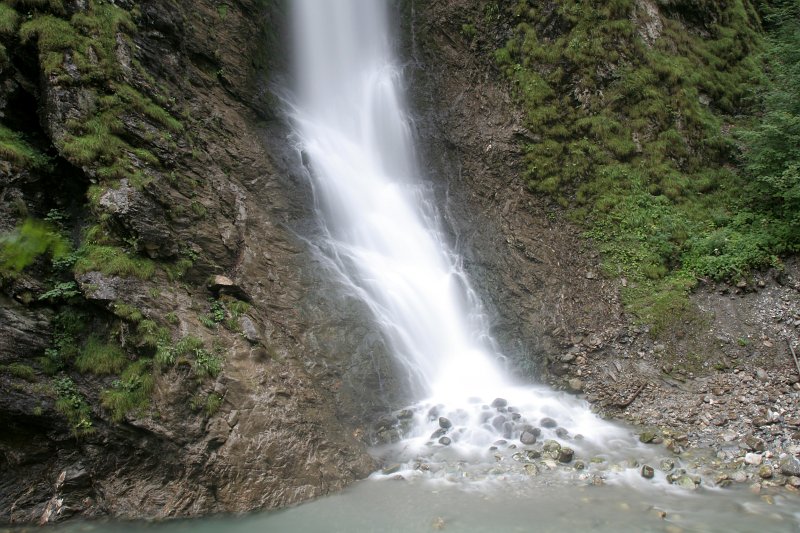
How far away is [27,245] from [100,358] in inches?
80.7

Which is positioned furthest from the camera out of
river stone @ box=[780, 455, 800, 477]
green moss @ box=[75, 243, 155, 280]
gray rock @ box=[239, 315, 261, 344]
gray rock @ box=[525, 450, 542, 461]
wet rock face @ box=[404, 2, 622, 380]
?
wet rock face @ box=[404, 2, 622, 380]

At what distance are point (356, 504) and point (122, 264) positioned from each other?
513cm

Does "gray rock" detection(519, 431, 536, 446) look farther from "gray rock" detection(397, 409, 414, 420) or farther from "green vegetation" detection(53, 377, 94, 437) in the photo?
"green vegetation" detection(53, 377, 94, 437)

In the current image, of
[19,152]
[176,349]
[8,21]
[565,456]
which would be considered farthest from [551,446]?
[8,21]

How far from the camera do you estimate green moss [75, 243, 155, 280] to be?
7031 mm

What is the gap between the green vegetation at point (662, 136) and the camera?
9.99 metres

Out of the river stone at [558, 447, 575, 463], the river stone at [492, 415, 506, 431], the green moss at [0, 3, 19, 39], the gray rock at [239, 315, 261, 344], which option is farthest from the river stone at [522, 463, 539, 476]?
the green moss at [0, 3, 19, 39]

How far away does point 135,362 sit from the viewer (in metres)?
6.87

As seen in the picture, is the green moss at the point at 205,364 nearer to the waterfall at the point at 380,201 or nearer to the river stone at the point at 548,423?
the waterfall at the point at 380,201

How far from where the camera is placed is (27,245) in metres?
6.92

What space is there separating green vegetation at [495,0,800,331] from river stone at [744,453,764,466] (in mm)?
3134

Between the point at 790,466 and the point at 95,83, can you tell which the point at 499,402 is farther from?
the point at 95,83

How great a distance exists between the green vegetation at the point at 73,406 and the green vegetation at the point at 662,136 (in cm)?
1020

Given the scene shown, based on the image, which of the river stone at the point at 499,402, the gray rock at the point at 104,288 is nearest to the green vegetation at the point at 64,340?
the gray rock at the point at 104,288
